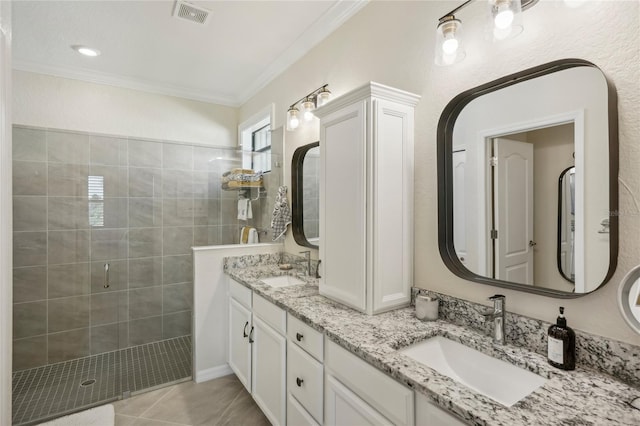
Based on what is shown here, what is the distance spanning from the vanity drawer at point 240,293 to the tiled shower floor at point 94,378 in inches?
32.1

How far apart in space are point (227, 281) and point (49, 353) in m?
1.70

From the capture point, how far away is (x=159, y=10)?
2.17m

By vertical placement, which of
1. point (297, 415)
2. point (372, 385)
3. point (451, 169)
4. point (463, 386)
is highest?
point (451, 169)

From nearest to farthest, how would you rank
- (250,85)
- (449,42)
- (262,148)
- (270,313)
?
(449,42) < (270,313) < (250,85) < (262,148)

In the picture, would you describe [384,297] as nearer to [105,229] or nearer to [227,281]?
[227,281]

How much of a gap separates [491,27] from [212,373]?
2.84 metres

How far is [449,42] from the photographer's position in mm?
1331

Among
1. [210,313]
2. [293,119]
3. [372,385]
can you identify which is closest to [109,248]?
[210,313]

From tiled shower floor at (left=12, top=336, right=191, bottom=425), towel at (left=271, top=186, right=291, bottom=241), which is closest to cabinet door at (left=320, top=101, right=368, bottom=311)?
towel at (left=271, top=186, right=291, bottom=241)

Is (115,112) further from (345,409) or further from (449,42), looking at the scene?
(345,409)

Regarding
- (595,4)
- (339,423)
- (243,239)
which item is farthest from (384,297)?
(243,239)

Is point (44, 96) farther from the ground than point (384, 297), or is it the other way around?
point (44, 96)

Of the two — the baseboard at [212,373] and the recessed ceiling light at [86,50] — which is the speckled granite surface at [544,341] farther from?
the recessed ceiling light at [86,50]

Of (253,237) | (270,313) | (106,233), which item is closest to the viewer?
(270,313)
